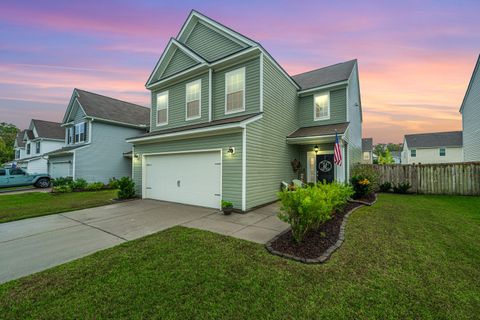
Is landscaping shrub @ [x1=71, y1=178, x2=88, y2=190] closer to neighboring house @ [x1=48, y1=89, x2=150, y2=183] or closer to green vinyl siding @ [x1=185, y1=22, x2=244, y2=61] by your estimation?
neighboring house @ [x1=48, y1=89, x2=150, y2=183]

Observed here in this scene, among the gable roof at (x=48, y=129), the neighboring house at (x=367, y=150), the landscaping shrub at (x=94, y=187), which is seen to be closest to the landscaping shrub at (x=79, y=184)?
the landscaping shrub at (x=94, y=187)

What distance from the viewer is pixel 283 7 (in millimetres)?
8984

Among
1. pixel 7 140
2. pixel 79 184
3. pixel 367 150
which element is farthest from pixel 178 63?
pixel 7 140

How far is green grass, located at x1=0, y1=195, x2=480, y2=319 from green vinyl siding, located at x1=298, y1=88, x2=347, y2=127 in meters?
7.55

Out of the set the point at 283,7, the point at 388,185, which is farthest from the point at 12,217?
the point at 388,185

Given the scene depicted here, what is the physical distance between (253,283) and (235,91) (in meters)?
7.65

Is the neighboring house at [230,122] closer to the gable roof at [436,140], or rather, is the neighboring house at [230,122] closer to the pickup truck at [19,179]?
Answer: the pickup truck at [19,179]

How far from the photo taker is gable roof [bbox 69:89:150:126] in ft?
53.7

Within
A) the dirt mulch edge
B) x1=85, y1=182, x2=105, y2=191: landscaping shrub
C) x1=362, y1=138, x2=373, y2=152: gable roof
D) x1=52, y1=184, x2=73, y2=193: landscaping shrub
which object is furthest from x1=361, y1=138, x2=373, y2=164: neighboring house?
x1=52, y1=184, x2=73, y2=193: landscaping shrub

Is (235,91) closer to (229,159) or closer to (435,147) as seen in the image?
(229,159)

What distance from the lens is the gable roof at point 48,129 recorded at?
74.6 feet

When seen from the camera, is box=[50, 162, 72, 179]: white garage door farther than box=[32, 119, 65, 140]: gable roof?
No

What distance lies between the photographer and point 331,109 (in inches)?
427

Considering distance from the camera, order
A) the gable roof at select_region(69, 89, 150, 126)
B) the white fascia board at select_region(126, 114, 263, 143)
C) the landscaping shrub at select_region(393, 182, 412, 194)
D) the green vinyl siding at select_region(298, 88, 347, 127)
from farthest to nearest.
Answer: the gable roof at select_region(69, 89, 150, 126) < the landscaping shrub at select_region(393, 182, 412, 194) < the green vinyl siding at select_region(298, 88, 347, 127) < the white fascia board at select_region(126, 114, 263, 143)
